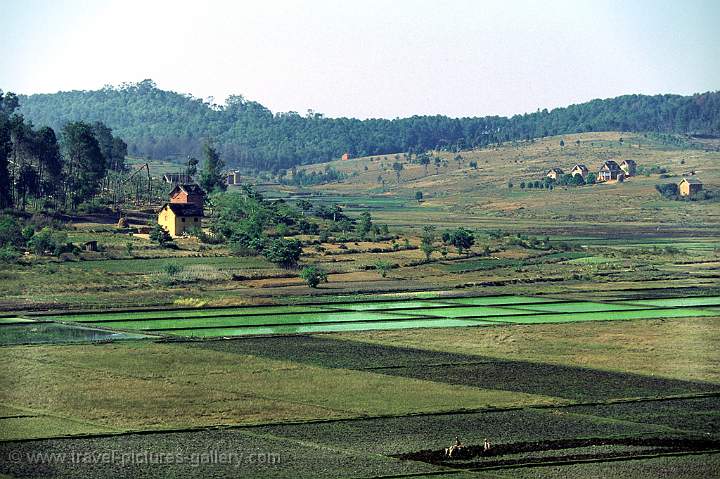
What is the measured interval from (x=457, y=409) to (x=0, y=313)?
23.8 meters

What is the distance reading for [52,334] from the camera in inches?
1662

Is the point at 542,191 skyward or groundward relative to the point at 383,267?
groundward

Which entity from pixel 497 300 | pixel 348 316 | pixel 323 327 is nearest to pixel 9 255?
pixel 348 316

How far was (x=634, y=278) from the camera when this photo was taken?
62469 mm

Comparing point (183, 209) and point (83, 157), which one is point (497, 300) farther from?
point (83, 157)

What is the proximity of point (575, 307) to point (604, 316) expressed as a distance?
3.28 metres

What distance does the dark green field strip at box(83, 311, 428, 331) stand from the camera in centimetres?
4488

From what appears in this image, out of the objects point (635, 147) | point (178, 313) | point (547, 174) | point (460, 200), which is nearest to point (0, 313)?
point (178, 313)

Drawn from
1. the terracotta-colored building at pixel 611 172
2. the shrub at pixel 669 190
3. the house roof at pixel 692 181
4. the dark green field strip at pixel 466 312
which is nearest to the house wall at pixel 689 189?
the house roof at pixel 692 181

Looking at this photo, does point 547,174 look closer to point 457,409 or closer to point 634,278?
point 634,278

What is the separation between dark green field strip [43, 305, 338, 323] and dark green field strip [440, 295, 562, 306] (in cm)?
696

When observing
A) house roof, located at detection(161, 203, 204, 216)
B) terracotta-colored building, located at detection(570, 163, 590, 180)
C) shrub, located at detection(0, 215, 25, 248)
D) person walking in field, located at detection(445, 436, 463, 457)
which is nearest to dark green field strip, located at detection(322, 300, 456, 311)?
shrub, located at detection(0, 215, 25, 248)

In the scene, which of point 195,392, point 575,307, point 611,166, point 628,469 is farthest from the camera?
point 611,166

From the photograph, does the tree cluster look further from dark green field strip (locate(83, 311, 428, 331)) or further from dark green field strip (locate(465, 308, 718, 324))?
dark green field strip (locate(465, 308, 718, 324))
